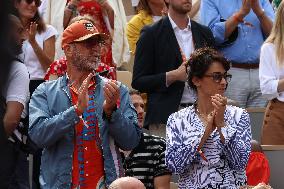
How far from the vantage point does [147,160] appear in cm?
645

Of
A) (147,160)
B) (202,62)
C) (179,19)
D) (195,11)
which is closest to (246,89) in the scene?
(179,19)

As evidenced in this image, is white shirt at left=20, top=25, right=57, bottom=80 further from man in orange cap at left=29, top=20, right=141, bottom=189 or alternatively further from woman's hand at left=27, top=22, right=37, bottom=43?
man in orange cap at left=29, top=20, right=141, bottom=189

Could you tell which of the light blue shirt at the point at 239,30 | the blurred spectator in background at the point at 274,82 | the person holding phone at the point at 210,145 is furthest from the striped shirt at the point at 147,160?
the light blue shirt at the point at 239,30

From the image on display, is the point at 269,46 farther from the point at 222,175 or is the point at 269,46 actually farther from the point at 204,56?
the point at 222,175

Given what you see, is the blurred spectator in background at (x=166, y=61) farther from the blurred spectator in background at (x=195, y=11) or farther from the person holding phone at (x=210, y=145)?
the blurred spectator in background at (x=195, y=11)

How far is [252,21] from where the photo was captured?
9148 millimetres

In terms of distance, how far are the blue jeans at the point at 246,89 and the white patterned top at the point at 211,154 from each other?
124 inches

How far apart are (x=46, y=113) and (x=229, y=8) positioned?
4017 millimetres

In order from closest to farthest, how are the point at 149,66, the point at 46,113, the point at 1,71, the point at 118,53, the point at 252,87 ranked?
the point at 1,71
the point at 46,113
the point at 149,66
the point at 252,87
the point at 118,53

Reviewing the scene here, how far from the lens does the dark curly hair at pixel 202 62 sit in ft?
19.4

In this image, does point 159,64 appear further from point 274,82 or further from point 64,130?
point 64,130

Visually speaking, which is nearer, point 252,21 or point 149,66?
point 149,66

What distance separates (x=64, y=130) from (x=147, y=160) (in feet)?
3.74

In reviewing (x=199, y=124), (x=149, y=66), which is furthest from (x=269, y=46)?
(x=199, y=124)
